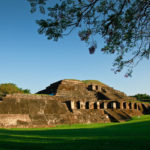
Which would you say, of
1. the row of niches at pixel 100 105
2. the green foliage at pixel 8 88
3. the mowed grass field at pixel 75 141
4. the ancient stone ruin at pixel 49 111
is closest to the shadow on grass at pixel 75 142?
the mowed grass field at pixel 75 141

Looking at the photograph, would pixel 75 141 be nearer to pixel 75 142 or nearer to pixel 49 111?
pixel 75 142

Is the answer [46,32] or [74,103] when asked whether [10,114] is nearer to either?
[74,103]

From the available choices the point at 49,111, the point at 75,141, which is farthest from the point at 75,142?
the point at 49,111

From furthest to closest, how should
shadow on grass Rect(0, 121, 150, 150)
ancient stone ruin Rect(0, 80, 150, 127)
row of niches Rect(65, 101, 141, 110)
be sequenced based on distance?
row of niches Rect(65, 101, 141, 110) < ancient stone ruin Rect(0, 80, 150, 127) < shadow on grass Rect(0, 121, 150, 150)

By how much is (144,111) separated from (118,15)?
1217 inches

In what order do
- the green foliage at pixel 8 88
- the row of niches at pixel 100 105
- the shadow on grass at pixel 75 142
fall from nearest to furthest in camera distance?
1. the shadow on grass at pixel 75 142
2. the row of niches at pixel 100 105
3. the green foliage at pixel 8 88

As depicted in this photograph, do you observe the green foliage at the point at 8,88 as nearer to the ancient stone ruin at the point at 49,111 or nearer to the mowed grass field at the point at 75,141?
the ancient stone ruin at the point at 49,111

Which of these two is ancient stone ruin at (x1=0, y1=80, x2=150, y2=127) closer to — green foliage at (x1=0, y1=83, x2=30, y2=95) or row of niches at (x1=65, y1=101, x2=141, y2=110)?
row of niches at (x1=65, y1=101, x2=141, y2=110)

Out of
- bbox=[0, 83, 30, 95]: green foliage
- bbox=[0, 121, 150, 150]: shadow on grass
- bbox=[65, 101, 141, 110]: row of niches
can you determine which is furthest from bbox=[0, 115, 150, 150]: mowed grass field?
bbox=[0, 83, 30, 95]: green foliage

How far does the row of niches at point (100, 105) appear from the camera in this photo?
2248cm

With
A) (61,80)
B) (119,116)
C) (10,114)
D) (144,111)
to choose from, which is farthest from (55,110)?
(144,111)

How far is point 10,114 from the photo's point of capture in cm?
1574

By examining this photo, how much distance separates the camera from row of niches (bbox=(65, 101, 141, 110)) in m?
22.5

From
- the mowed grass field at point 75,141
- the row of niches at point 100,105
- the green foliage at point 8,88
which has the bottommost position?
the mowed grass field at point 75,141
